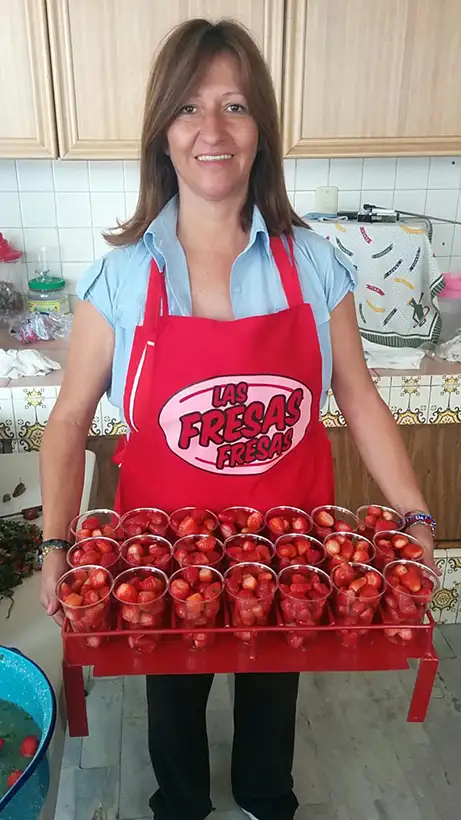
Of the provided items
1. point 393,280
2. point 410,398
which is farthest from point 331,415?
point 393,280

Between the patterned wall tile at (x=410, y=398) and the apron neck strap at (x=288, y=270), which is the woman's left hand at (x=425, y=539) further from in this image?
the patterned wall tile at (x=410, y=398)

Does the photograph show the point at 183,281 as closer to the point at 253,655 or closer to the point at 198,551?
the point at 198,551

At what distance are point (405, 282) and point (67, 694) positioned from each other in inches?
60.2

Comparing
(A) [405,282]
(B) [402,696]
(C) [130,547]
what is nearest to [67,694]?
(C) [130,547]

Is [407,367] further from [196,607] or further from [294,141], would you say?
[196,607]

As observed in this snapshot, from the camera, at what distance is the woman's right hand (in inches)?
33.5

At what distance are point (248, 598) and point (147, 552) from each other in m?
0.17

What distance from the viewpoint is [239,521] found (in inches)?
39.7

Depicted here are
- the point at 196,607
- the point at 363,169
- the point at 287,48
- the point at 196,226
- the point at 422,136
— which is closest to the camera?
the point at 196,607

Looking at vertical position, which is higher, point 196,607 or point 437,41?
point 437,41

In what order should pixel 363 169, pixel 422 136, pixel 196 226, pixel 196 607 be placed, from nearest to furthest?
pixel 196 607 < pixel 196 226 < pixel 422 136 < pixel 363 169

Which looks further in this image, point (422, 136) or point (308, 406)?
point (422, 136)

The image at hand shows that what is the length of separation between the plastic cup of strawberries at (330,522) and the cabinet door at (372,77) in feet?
4.11

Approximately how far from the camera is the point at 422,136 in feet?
6.33
